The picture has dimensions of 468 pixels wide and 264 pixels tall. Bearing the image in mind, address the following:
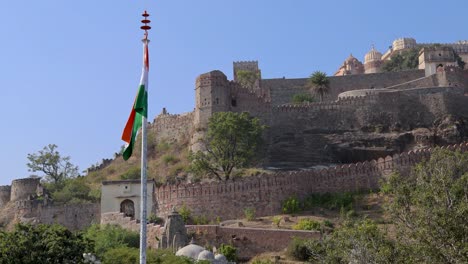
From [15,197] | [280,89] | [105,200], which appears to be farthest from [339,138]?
[15,197]

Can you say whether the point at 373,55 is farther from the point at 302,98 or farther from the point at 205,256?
the point at 205,256

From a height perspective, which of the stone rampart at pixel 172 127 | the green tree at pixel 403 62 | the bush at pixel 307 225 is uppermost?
the green tree at pixel 403 62

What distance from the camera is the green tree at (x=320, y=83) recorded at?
67.7 m

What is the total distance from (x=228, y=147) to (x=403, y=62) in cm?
4280

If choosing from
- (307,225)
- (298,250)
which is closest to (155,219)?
(307,225)

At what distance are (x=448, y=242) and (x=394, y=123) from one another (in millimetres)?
35404

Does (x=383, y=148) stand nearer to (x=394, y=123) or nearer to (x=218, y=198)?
(x=394, y=123)

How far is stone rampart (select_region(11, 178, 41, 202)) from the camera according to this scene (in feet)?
186

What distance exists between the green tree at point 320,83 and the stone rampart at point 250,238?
29.3 metres

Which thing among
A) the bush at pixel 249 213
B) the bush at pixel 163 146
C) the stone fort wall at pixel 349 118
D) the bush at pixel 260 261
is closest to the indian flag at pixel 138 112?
the bush at pixel 260 261

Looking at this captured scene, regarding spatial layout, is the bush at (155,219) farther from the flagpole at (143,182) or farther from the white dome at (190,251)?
the flagpole at (143,182)

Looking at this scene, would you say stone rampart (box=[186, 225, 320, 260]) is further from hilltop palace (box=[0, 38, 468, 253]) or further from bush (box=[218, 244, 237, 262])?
bush (box=[218, 244, 237, 262])

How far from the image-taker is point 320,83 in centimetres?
6769

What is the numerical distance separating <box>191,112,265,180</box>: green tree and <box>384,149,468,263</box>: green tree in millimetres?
21937
